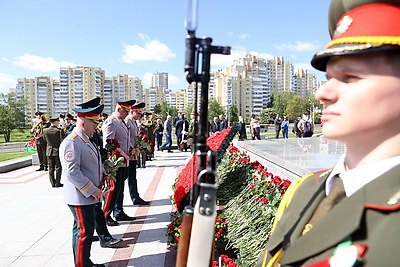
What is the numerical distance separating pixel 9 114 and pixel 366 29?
159 feet

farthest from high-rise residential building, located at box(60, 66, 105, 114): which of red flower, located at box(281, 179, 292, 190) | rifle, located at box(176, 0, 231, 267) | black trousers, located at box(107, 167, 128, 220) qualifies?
rifle, located at box(176, 0, 231, 267)

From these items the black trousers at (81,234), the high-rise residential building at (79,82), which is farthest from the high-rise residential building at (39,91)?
the black trousers at (81,234)

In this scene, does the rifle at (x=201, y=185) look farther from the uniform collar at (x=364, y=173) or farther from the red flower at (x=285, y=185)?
the red flower at (x=285, y=185)

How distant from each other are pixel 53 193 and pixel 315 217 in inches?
335

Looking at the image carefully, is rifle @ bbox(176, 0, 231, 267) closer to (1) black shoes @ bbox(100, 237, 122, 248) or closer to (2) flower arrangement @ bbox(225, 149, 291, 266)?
(2) flower arrangement @ bbox(225, 149, 291, 266)

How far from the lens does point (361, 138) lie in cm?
100

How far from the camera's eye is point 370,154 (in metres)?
1.03

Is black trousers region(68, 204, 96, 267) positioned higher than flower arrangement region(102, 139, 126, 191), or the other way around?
flower arrangement region(102, 139, 126, 191)

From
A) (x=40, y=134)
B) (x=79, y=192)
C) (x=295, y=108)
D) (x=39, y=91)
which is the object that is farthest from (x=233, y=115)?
(x=79, y=192)

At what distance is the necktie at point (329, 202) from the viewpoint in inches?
42.4

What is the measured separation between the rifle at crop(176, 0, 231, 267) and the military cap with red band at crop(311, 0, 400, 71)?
1.14 ft

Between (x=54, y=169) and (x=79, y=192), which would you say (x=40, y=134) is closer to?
(x=54, y=169)

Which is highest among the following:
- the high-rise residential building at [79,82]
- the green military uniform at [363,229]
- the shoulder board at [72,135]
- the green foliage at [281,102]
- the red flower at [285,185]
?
the high-rise residential building at [79,82]

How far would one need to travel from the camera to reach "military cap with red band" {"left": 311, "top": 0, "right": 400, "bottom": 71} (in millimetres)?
901
